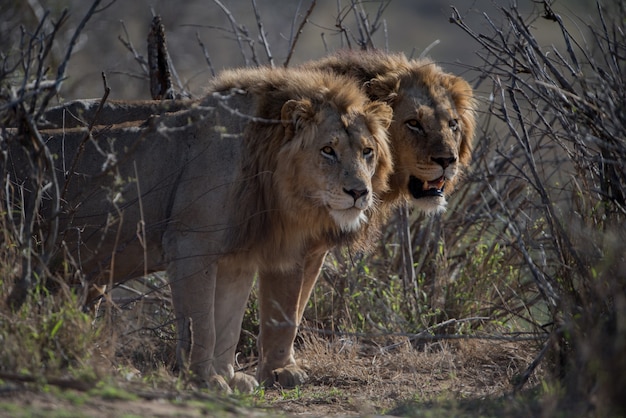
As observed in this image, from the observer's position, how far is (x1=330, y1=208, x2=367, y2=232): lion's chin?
4918 millimetres

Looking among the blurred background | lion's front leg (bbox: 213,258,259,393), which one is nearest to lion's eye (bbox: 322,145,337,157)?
lion's front leg (bbox: 213,258,259,393)

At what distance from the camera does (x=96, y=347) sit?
157 inches

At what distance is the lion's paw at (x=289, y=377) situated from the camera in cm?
558

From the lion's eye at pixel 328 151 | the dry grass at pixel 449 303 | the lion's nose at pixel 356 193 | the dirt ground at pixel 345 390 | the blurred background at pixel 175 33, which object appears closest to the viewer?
the dirt ground at pixel 345 390

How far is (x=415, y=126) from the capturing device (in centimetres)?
564

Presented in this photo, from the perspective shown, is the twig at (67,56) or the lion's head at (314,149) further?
the lion's head at (314,149)

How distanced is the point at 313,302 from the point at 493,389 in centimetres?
193

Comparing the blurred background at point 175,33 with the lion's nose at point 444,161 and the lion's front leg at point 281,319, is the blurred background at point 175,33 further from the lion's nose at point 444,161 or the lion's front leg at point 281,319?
the lion's front leg at point 281,319

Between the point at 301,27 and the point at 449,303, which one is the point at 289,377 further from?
the point at 301,27

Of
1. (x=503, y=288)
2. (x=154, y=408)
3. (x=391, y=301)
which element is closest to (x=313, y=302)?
(x=391, y=301)

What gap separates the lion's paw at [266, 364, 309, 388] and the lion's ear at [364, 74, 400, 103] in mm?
1712

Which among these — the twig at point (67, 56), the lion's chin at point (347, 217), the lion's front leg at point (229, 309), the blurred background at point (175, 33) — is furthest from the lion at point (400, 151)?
the twig at point (67, 56)

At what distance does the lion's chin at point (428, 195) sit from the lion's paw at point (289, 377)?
1231 millimetres

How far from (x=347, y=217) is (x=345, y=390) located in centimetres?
110
